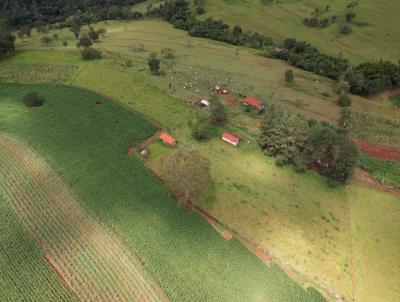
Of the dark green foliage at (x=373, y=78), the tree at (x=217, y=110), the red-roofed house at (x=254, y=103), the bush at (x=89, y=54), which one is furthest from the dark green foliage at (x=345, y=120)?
the bush at (x=89, y=54)

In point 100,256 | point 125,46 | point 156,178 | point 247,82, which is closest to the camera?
point 100,256

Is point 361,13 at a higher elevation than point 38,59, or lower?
higher

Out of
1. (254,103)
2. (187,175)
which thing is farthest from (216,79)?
(187,175)

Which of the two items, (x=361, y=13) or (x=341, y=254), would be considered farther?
(x=361, y=13)

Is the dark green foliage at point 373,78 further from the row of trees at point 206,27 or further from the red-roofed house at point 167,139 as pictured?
the red-roofed house at point 167,139

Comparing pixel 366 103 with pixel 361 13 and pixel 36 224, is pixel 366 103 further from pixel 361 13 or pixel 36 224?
pixel 36 224

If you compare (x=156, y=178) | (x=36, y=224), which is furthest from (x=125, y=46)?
(x=36, y=224)

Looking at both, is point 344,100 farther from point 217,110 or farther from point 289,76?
point 217,110
